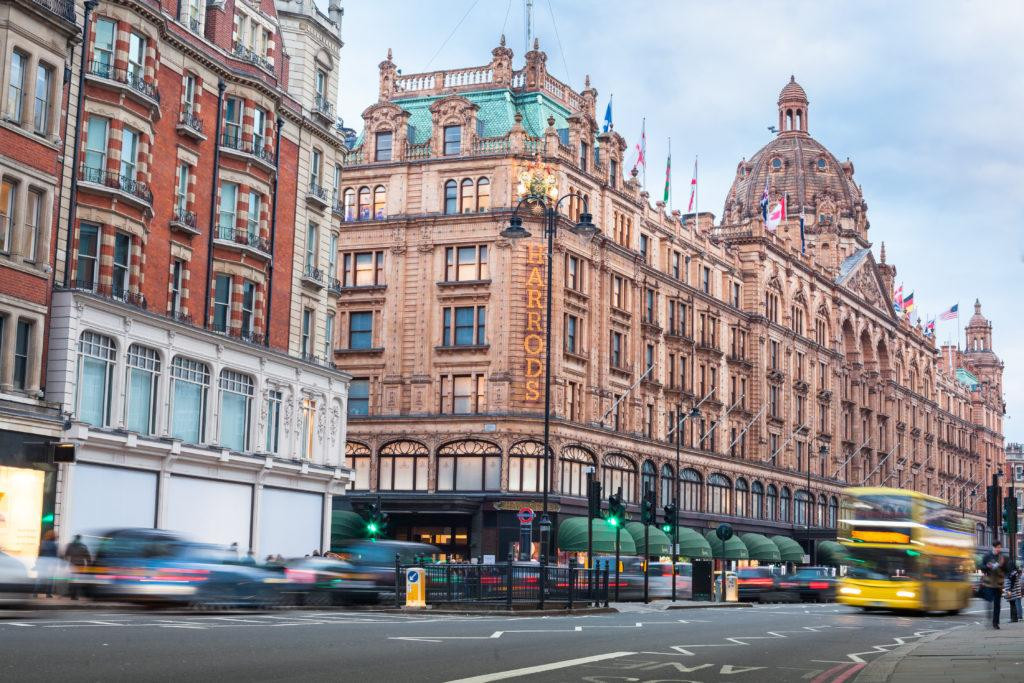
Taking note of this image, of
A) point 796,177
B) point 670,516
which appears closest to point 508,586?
point 670,516

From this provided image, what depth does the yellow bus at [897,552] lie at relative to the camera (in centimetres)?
4247

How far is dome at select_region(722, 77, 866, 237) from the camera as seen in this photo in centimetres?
13788

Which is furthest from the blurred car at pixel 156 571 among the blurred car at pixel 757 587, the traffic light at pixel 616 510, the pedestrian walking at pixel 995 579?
the blurred car at pixel 757 587

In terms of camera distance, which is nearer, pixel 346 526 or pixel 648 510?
pixel 648 510

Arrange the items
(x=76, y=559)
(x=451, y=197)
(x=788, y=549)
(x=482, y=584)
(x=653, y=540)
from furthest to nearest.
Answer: (x=788, y=549), (x=451, y=197), (x=653, y=540), (x=482, y=584), (x=76, y=559)

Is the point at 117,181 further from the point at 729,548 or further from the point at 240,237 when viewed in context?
the point at 729,548

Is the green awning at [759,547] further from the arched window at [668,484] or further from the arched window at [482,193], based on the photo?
the arched window at [482,193]

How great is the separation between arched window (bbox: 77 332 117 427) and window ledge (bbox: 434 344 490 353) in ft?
103

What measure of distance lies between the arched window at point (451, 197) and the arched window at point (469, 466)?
12.5 m

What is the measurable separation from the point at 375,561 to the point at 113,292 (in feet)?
37.0

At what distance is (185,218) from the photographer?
45.6m

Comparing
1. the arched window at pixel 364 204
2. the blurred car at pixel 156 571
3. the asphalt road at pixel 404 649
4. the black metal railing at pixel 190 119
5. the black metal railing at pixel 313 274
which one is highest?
the arched window at pixel 364 204

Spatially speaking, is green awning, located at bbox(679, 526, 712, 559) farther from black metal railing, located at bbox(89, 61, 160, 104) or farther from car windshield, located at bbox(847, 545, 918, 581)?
black metal railing, located at bbox(89, 61, 160, 104)

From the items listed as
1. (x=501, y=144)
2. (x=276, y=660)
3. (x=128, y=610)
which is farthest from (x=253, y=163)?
(x=276, y=660)
